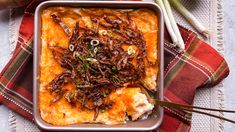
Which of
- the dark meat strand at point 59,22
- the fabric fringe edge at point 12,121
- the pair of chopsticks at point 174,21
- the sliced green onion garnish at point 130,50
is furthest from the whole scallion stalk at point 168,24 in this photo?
the fabric fringe edge at point 12,121

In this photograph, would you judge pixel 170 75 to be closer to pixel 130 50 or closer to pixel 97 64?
pixel 130 50

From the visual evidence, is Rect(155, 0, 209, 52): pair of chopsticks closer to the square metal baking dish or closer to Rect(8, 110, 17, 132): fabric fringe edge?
the square metal baking dish

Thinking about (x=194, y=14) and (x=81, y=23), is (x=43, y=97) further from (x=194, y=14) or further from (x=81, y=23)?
(x=194, y=14)

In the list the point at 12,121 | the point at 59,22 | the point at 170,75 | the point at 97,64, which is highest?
the point at 59,22

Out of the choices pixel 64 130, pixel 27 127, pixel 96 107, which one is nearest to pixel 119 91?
pixel 96 107

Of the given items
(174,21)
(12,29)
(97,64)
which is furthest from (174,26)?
(12,29)

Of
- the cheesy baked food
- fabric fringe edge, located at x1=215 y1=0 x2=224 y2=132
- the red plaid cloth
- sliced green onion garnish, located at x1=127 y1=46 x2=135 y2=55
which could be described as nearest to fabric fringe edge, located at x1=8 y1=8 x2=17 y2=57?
the red plaid cloth
